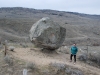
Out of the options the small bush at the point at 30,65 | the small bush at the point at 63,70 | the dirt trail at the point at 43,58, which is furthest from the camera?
the dirt trail at the point at 43,58

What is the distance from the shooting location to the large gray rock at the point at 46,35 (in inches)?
703

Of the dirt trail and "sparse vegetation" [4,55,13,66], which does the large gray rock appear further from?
"sparse vegetation" [4,55,13,66]

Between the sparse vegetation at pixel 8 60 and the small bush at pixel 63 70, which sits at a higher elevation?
the sparse vegetation at pixel 8 60

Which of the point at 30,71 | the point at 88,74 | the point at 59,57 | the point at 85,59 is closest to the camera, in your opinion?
the point at 30,71

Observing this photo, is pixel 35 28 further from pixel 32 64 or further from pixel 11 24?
pixel 11 24

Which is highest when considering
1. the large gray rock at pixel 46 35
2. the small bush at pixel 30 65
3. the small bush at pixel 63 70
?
the large gray rock at pixel 46 35

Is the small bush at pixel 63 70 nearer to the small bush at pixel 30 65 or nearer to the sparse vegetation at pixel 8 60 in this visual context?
the small bush at pixel 30 65

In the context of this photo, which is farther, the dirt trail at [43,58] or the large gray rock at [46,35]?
the large gray rock at [46,35]

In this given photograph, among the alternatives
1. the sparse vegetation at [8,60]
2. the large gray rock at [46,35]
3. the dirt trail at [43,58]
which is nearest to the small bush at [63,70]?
the dirt trail at [43,58]

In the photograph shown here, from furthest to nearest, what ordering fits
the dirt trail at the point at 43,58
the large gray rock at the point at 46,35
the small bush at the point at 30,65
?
the large gray rock at the point at 46,35, the dirt trail at the point at 43,58, the small bush at the point at 30,65

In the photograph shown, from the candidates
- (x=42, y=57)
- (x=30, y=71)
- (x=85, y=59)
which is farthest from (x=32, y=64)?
(x=85, y=59)

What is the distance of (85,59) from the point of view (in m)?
19.3

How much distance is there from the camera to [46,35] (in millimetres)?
17953

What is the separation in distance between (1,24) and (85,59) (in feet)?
109
